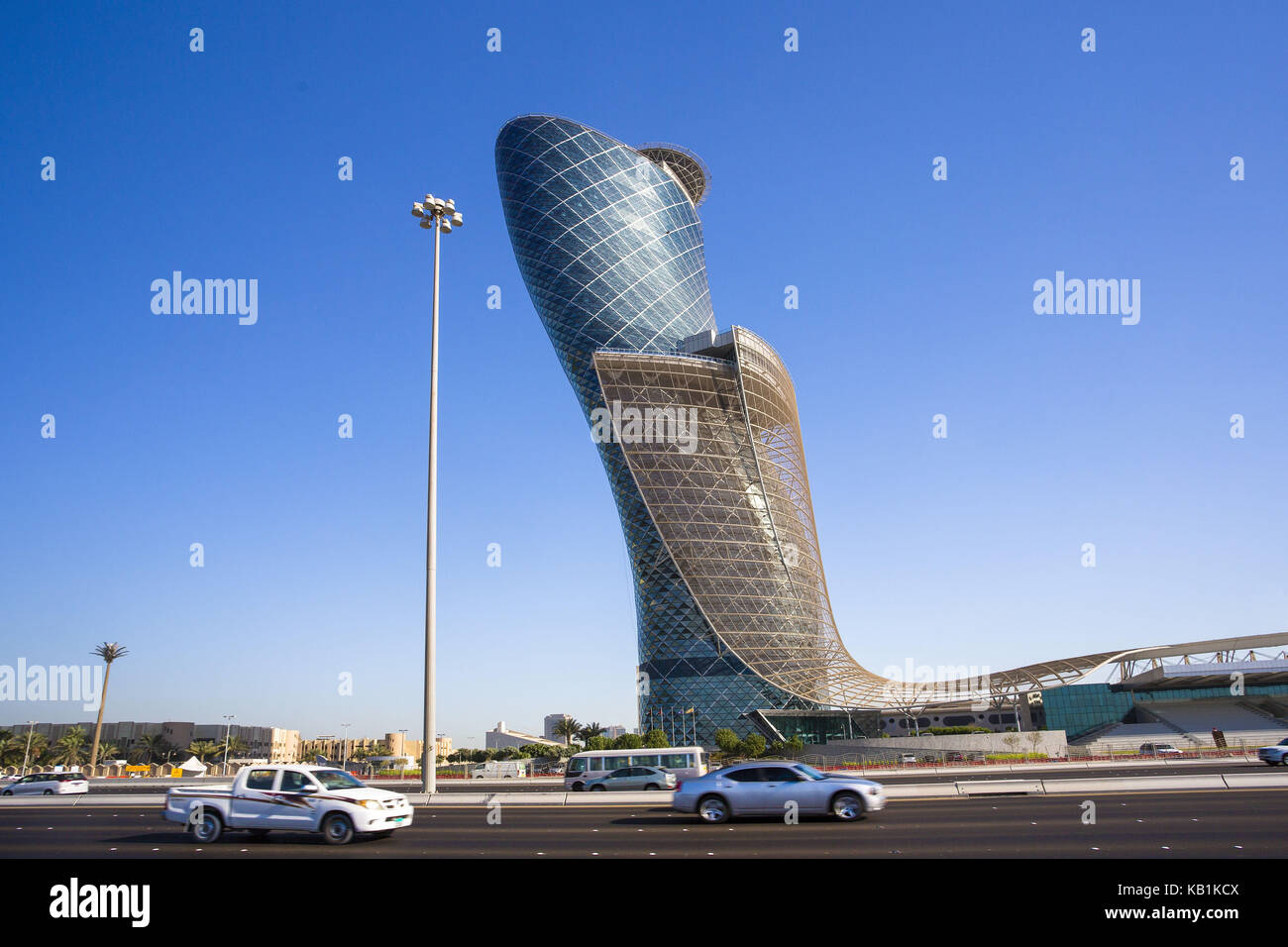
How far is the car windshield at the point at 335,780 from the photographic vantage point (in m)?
17.5

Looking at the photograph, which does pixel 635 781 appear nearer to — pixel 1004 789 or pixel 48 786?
pixel 1004 789

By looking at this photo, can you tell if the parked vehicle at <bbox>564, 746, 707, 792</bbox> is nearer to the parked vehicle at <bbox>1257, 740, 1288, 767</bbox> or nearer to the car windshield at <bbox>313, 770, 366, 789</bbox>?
the car windshield at <bbox>313, 770, 366, 789</bbox>

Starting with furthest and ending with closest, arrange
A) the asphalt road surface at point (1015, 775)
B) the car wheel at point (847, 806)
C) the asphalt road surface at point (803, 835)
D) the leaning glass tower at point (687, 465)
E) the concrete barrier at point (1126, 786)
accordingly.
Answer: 1. the leaning glass tower at point (687, 465)
2. the asphalt road surface at point (1015, 775)
3. the concrete barrier at point (1126, 786)
4. the car wheel at point (847, 806)
5. the asphalt road surface at point (803, 835)

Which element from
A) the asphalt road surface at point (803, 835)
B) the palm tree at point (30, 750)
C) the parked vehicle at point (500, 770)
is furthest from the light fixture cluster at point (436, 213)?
the palm tree at point (30, 750)

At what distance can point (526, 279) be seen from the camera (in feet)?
311

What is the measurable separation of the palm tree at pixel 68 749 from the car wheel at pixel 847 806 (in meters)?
108

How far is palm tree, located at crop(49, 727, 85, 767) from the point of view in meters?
98.0

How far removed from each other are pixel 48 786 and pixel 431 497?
26363 mm

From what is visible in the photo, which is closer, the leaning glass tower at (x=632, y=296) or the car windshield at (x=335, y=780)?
the car windshield at (x=335, y=780)

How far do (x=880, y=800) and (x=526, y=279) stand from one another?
83.0m

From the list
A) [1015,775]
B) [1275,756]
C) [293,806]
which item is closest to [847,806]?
[293,806]

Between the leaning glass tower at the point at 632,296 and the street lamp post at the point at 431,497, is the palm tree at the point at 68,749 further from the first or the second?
the street lamp post at the point at 431,497
